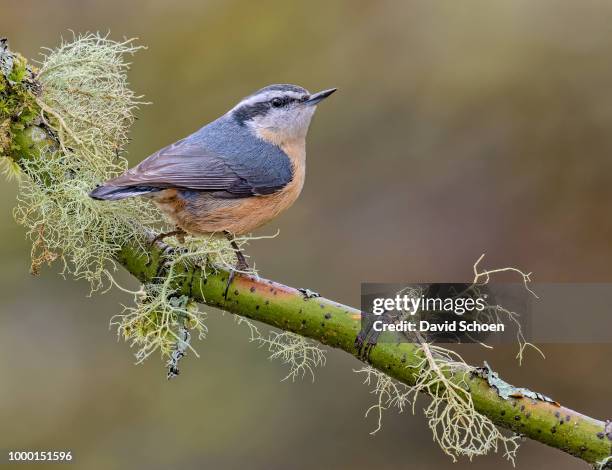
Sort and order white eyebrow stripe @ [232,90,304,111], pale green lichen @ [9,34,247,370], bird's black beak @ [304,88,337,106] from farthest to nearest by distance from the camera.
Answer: white eyebrow stripe @ [232,90,304,111] → bird's black beak @ [304,88,337,106] → pale green lichen @ [9,34,247,370]

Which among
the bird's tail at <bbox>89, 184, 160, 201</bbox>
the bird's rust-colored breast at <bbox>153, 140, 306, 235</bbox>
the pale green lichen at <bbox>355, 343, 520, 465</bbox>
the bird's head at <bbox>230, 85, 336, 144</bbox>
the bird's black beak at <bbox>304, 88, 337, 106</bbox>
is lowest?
the pale green lichen at <bbox>355, 343, 520, 465</bbox>

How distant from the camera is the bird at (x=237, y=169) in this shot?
2641 mm

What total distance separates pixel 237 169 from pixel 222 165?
0.06 meters

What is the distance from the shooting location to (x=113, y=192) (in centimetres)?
225

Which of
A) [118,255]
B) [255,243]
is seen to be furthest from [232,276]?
[255,243]

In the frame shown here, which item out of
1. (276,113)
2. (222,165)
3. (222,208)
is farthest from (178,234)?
(276,113)

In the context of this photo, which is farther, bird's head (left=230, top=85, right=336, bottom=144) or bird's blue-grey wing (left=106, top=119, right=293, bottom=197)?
bird's head (left=230, top=85, right=336, bottom=144)

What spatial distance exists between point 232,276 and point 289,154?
98 centimetres

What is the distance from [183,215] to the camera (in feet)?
8.63

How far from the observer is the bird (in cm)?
264

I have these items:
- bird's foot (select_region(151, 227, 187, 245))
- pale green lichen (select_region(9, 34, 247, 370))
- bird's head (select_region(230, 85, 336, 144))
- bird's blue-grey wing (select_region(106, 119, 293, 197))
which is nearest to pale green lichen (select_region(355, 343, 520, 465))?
pale green lichen (select_region(9, 34, 247, 370))

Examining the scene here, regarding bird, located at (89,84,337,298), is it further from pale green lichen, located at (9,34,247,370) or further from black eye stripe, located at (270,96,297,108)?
pale green lichen, located at (9,34,247,370)

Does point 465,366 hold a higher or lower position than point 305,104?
lower

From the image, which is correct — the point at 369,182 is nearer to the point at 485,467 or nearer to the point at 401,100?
the point at 401,100
